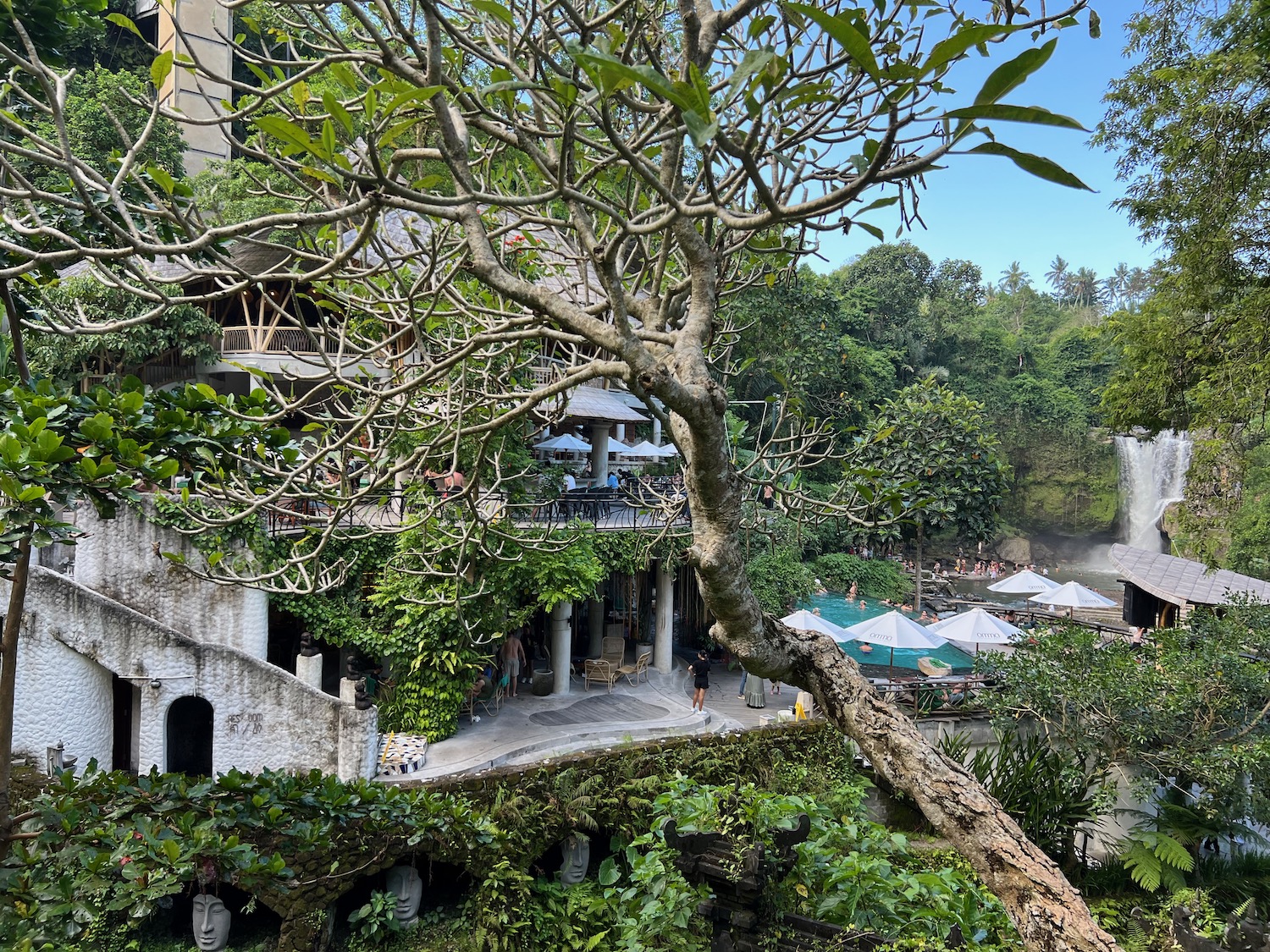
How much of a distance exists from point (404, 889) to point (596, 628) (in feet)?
27.3

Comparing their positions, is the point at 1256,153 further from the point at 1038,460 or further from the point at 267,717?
the point at 1038,460

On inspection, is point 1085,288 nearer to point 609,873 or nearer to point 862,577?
point 862,577

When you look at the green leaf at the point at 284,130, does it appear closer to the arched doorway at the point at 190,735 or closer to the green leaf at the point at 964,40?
the green leaf at the point at 964,40

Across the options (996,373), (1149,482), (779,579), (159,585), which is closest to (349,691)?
(159,585)

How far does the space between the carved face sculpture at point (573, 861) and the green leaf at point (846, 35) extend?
225 inches

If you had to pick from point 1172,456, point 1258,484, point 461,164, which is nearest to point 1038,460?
point 1172,456

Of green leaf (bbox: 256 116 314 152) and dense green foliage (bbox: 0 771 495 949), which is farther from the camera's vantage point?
dense green foliage (bbox: 0 771 495 949)

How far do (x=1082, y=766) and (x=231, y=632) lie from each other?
9.03 meters

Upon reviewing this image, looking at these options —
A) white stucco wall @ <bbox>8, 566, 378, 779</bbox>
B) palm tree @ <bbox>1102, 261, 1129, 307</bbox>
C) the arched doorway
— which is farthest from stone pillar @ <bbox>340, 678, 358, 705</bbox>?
palm tree @ <bbox>1102, 261, 1129, 307</bbox>

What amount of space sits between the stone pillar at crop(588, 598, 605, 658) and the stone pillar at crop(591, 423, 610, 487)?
2564 millimetres

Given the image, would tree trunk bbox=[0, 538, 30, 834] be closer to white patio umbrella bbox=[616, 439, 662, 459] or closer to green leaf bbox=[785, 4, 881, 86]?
green leaf bbox=[785, 4, 881, 86]

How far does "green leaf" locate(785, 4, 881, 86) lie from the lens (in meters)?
1.01

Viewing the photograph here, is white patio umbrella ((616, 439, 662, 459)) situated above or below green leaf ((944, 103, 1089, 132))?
below

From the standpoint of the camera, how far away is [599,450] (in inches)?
589
